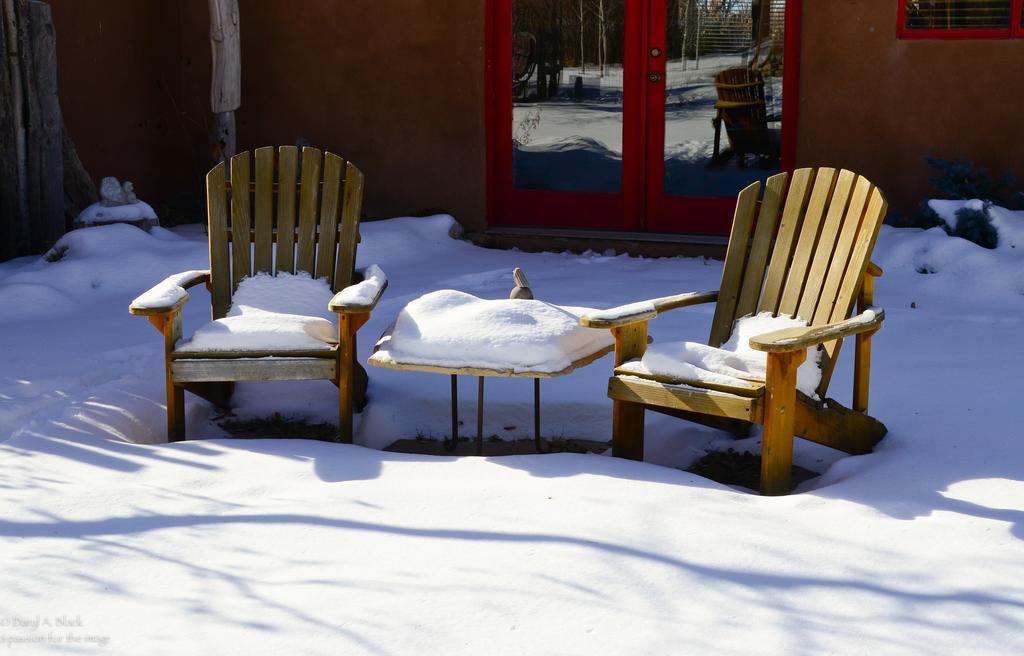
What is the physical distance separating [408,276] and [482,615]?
446 cm

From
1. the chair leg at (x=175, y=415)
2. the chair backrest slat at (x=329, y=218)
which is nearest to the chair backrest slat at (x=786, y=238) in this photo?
the chair backrest slat at (x=329, y=218)

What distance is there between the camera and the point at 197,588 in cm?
287

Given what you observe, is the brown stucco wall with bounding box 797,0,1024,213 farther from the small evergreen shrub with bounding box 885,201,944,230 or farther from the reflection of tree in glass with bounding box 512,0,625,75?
the reflection of tree in glass with bounding box 512,0,625,75

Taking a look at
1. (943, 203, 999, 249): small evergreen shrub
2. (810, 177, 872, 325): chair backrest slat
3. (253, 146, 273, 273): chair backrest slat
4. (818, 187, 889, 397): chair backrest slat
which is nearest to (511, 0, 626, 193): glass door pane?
(943, 203, 999, 249): small evergreen shrub

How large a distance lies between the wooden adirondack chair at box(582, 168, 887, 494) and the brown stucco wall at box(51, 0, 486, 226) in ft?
13.5

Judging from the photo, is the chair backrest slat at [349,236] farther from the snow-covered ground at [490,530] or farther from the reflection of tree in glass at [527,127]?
the reflection of tree in glass at [527,127]

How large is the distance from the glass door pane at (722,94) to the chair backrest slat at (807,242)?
3531mm

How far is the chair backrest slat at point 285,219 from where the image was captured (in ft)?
15.8

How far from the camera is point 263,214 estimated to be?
4895 mm

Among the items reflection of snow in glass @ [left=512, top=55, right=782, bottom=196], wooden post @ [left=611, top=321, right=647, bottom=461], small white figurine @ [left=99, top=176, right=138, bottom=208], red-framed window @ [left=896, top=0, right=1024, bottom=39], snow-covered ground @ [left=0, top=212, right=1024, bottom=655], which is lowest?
snow-covered ground @ [left=0, top=212, right=1024, bottom=655]

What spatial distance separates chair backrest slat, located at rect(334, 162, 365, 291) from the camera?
15.8 feet

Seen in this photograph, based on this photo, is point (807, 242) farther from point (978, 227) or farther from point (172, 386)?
point (978, 227)

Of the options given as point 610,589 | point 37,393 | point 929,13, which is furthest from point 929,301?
point 37,393

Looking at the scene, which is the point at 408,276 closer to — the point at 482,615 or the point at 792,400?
the point at 792,400
